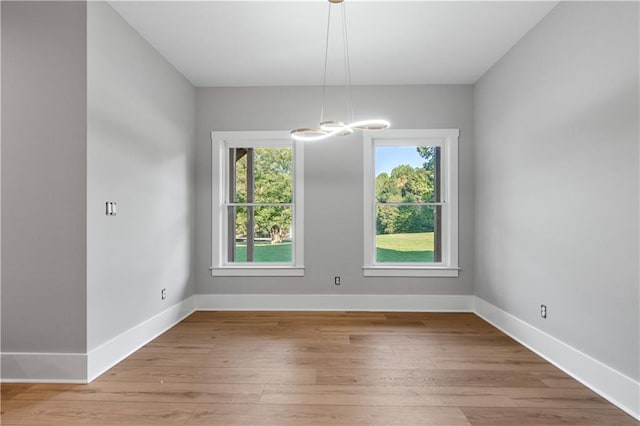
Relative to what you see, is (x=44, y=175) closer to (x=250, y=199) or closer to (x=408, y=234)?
(x=250, y=199)

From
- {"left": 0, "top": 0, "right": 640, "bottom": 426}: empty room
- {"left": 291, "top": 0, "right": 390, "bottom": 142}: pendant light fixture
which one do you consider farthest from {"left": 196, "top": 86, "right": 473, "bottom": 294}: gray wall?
{"left": 291, "top": 0, "right": 390, "bottom": 142}: pendant light fixture

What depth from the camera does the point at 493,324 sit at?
4.00 meters

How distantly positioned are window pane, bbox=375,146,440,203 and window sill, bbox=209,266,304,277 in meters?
1.43

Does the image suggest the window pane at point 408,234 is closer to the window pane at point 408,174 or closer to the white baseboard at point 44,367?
Result: the window pane at point 408,174

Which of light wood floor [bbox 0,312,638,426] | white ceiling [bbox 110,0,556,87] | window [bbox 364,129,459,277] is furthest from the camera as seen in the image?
window [bbox 364,129,459,277]

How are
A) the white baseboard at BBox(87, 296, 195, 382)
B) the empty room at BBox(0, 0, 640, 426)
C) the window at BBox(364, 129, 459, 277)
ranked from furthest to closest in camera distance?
the window at BBox(364, 129, 459, 277)
the white baseboard at BBox(87, 296, 195, 382)
the empty room at BBox(0, 0, 640, 426)

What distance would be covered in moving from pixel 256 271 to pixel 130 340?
1749 millimetres

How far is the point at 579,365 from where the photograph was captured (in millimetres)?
2641

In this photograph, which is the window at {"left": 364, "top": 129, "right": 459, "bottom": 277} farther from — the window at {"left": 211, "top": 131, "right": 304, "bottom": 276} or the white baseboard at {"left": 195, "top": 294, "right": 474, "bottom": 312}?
the window at {"left": 211, "top": 131, "right": 304, "bottom": 276}

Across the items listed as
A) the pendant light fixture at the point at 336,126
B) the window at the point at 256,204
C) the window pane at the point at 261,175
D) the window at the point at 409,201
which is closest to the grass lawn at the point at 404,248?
the window at the point at 409,201

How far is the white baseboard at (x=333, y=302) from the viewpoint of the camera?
4582 millimetres

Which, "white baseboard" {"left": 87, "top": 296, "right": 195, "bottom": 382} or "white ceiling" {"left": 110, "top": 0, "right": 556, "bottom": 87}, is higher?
"white ceiling" {"left": 110, "top": 0, "right": 556, "bottom": 87}

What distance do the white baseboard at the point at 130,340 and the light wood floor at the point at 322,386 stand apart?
0.08 m

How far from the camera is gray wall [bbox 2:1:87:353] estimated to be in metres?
2.58
